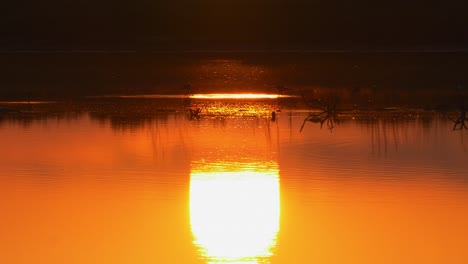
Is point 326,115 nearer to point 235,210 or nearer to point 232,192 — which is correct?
point 232,192

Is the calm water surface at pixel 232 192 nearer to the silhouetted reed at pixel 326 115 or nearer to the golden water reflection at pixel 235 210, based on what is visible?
the golden water reflection at pixel 235 210

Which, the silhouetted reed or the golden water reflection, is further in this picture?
the silhouetted reed

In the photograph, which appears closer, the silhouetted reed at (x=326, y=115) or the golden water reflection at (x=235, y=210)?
the golden water reflection at (x=235, y=210)

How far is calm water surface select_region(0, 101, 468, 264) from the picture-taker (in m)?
8.87

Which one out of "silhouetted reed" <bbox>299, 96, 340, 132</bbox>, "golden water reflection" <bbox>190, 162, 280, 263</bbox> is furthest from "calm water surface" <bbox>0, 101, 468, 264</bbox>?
"silhouetted reed" <bbox>299, 96, 340, 132</bbox>

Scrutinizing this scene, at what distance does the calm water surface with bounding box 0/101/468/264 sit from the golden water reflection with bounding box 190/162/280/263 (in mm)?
15

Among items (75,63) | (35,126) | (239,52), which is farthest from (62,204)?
(239,52)

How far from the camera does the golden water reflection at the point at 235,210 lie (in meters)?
8.87

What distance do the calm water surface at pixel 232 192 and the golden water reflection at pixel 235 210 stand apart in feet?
0.05

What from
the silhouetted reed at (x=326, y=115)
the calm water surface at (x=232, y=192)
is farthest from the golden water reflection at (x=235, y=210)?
the silhouetted reed at (x=326, y=115)

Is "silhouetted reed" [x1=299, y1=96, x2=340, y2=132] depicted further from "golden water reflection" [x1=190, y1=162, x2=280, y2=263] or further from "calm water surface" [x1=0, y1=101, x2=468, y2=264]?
"golden water reflection" [x1=190, y1=162, x2=280, y2=263]

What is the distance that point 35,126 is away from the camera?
16.3 metres

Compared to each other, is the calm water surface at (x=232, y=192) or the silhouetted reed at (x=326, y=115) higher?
the silhouetted reed at (x=326, y=115)

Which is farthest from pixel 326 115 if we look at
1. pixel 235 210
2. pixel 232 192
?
pixel 235 210
